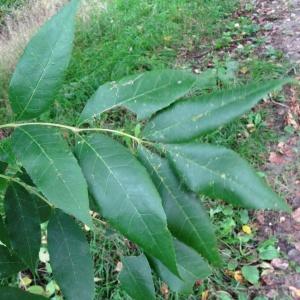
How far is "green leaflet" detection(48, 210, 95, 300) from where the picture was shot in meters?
0.86

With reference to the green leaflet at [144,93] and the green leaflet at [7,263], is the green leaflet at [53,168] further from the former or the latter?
the green leaflet at [7,263]

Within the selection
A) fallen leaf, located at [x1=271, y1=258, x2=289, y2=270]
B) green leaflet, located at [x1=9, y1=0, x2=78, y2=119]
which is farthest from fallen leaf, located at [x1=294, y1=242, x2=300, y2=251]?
green leaflet, located at [x1=9, y1=0, x2=78, y2=119]

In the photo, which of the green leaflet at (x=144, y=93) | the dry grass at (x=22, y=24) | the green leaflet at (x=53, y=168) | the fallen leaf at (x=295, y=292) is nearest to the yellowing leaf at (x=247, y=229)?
the fallen leaf at (x=295, y=292)

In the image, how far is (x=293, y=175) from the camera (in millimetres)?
2939

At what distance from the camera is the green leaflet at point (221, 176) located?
0.64 m

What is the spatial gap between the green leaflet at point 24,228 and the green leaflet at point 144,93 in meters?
0.23

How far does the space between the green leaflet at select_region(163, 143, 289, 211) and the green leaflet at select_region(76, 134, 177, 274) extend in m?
0.07

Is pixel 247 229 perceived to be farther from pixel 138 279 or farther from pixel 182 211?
pixel 182 211

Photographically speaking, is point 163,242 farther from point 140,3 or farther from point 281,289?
point 140,3

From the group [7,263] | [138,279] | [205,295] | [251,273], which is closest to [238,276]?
[251,273]

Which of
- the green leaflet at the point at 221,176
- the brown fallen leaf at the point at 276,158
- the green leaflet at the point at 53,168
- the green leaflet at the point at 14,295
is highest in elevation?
the green leaflet at the point at 53,168

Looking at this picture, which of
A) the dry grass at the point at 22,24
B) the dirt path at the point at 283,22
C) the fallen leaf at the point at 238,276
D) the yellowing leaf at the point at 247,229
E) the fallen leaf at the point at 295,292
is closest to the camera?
the fallen leaf at the point at 295,292

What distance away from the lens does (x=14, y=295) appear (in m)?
0.78

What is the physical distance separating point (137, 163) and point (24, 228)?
329mm
